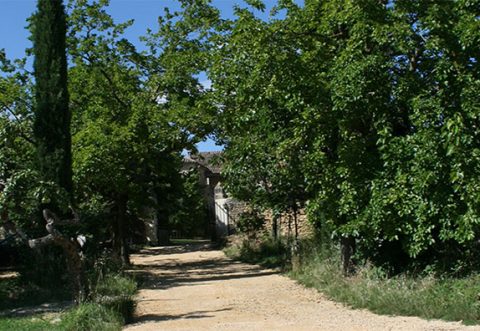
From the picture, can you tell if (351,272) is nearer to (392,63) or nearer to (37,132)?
(392,63)

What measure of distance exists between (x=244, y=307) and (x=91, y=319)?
364 centimetres

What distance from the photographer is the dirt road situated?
1018 centimetres

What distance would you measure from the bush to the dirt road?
0.27m

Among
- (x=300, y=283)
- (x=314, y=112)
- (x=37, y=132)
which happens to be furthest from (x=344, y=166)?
(x=37, y=132)

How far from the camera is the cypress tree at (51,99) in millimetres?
16219

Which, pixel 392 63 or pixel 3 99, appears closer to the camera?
pixel 392 63

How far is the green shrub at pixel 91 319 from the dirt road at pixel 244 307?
372mm

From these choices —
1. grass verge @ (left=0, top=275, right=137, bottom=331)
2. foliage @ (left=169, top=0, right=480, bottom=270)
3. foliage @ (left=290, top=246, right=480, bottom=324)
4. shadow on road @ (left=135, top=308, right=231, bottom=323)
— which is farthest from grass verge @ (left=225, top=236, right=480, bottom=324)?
grass verge @ (left=0, top=275, right=137, bottom=331)

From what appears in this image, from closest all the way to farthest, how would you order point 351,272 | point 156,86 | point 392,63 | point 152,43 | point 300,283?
point 392,63, point 351,272, point 300,283, point 156,86, point 152,43

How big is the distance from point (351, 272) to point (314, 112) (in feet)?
13.7

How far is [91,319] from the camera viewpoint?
1002 centimetres

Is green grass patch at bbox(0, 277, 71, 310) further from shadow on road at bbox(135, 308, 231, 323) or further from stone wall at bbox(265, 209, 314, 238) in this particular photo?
stone wall at bbox(265, 209, 314, 238)

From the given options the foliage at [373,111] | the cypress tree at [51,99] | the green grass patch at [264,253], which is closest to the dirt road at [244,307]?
the green grass patch at [264,253]

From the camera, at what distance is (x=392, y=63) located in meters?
12.2
